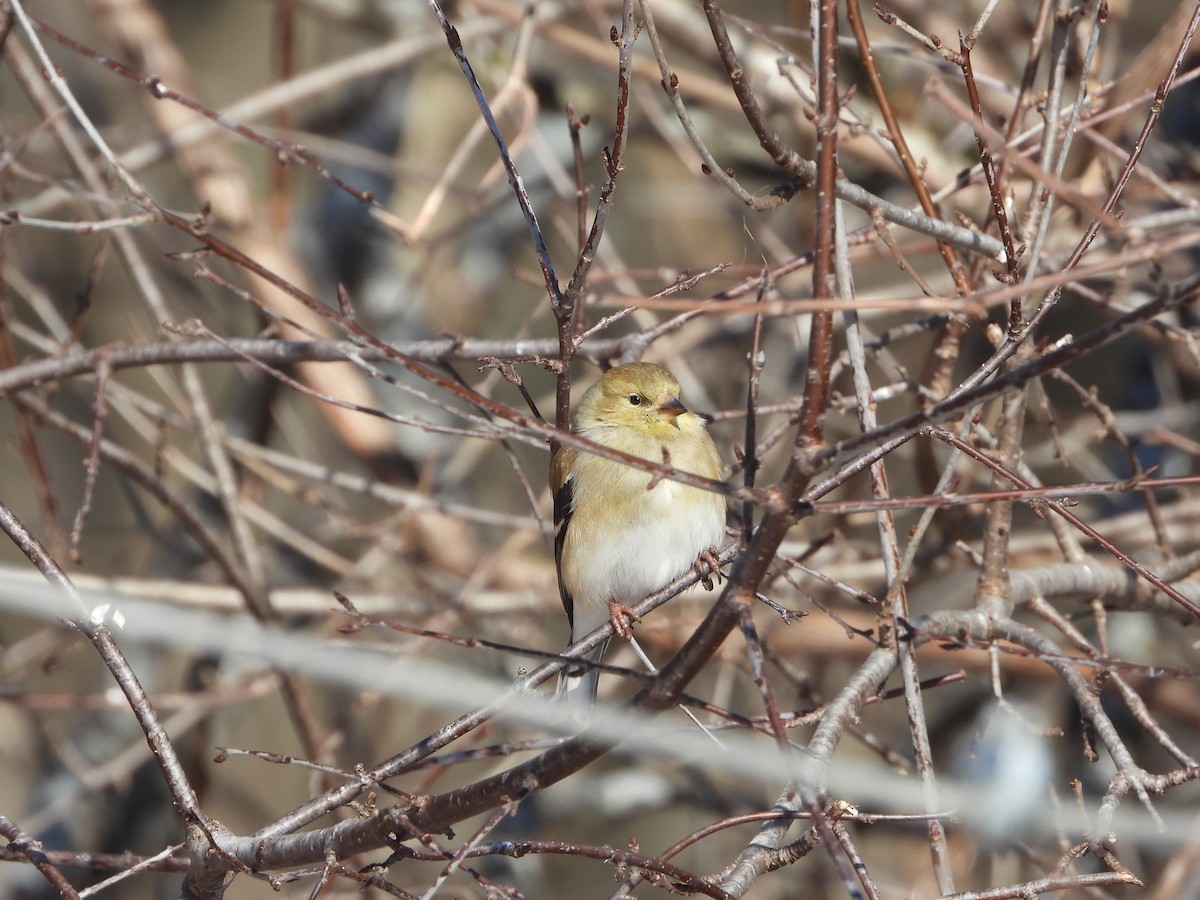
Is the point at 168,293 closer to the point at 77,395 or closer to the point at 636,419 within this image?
the point at 77,395

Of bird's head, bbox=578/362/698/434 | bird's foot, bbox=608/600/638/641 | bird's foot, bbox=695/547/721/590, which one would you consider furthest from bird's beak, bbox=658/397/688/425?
bird's foot, bbox=608/600/638/641

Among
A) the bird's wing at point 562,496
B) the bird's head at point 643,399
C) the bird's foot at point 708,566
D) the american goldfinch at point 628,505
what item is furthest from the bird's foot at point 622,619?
the bird's head at point 643,399

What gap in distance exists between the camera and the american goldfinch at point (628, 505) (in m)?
2.94

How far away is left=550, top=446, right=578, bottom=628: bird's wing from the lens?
3170 mm

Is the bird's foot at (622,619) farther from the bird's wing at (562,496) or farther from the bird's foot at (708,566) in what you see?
the bird's wing at (562,496)

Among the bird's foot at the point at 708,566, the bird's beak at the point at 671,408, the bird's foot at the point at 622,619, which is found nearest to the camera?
the bird's foot at the point at 708,566

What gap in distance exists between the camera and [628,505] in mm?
3020

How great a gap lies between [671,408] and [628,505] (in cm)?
30

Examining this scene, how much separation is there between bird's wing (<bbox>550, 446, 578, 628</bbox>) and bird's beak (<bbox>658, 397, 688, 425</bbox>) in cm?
26

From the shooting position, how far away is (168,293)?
5.51m

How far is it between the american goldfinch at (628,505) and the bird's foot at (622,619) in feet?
0.91

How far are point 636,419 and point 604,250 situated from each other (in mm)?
1369

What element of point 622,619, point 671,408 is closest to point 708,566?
point 622,619

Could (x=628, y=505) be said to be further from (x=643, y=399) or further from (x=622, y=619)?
(x=622, y=619)
